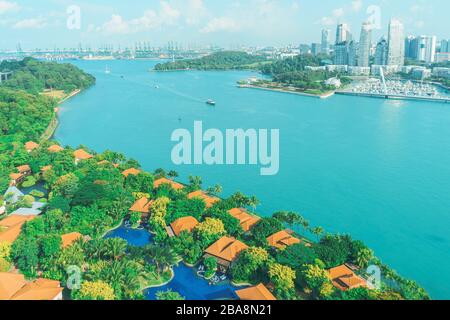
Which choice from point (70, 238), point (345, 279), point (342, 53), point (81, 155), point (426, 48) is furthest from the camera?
point (426, 48)

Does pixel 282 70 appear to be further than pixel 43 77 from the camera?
Yes

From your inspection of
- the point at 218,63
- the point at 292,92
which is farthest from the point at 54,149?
the point at 218,63

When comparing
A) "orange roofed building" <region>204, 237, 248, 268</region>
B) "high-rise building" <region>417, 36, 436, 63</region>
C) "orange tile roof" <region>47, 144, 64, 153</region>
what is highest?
"high-rise building" <region>417, 36, 436, 63</region>

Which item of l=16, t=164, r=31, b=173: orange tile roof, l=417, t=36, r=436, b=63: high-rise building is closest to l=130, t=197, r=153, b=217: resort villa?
l=16, t=164, r=31, b=173: orange tile roof

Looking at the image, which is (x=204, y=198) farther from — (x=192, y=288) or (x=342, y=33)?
(x=342, y=33)

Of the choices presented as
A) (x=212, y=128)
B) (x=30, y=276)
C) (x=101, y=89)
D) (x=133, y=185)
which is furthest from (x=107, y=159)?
(x=101, y=89)

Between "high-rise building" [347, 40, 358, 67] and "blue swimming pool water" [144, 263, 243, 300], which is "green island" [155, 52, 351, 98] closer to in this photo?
"high-rise building" [347, 40, 358, 67]
